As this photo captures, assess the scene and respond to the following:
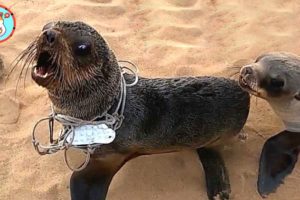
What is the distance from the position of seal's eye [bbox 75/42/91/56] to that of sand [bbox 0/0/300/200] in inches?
47.0

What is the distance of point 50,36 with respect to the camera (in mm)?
2893

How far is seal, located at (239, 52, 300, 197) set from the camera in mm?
3898

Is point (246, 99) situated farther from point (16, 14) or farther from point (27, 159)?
point (16, 14)

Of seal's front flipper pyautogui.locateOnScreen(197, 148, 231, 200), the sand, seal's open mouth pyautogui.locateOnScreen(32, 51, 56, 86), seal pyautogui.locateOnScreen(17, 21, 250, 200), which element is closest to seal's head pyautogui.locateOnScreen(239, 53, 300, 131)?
seal pyautogui.locateOnScreen(17, 21, 250, 200)

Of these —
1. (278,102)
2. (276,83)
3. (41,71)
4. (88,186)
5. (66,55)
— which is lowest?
(88,186)

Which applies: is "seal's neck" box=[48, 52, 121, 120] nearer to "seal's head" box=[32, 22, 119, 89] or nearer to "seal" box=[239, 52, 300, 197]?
"seal's head" box=[32, 22, 119, 89]

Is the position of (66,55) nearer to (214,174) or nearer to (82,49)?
(82,49)

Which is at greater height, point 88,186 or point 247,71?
point 247,71

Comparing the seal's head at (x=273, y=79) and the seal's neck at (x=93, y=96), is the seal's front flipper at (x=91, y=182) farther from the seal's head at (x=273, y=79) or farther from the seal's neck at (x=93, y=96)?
the seal's head at (x=273, y=79)

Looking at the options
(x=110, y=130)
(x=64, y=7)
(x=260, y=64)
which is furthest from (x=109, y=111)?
(x=64, y=7)

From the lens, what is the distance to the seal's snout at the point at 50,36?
2895 millimetres

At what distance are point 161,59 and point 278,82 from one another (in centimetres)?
119

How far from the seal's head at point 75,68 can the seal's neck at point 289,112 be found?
4.35 ft

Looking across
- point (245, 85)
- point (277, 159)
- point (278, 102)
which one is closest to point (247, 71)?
point (245, 85)
